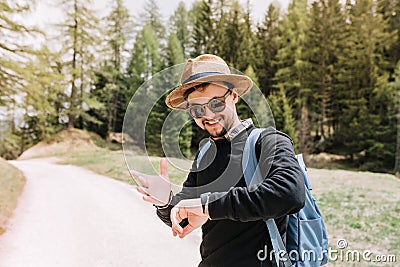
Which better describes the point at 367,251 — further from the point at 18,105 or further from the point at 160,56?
the point at 160,56

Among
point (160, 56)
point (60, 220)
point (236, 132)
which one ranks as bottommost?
point (60, 220)

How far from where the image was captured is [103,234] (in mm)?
4156

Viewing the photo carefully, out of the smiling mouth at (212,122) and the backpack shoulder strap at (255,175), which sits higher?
the smiling mouth at (212,122)

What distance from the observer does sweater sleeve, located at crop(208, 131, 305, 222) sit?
73 cm

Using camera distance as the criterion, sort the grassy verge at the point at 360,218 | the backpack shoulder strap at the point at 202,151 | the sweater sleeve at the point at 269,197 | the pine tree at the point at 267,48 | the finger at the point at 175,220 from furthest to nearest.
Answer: the pine tree at the point at 267,48
the grassy verge at the point at 360,218
the backpack shoulder strap at the point at 202,151
the finger at the point at 175,220
the sweater sleeve at the point at 269,197

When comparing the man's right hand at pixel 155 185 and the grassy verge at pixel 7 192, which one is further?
the grassy verge at pixel 7 192

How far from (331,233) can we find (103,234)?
2812 mm

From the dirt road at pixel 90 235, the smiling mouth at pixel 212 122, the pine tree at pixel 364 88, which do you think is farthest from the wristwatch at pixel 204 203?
the pine tree at pixel 364 88

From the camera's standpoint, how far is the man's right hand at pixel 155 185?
0.94 m

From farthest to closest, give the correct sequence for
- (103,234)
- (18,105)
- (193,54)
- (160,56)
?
(193,54)
(160,56)
(18,105)
(103,234)

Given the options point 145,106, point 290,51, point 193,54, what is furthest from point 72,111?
point 145,106

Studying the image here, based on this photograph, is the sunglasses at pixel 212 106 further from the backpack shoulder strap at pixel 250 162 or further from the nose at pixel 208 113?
the backpack shoulder strap at pixel 250 162

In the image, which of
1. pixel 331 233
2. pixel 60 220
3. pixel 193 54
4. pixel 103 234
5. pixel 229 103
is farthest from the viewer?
pixel 193 54

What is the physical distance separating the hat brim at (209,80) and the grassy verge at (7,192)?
3997mm
